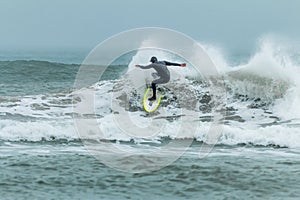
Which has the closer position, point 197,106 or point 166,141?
point 166,141

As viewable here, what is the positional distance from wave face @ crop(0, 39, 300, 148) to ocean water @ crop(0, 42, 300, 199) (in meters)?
0.04

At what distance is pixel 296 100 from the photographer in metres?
18.8

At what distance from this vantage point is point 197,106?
19484mm

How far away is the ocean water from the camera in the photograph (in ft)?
31.3

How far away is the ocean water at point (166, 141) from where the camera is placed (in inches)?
376

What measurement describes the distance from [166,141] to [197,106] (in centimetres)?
512

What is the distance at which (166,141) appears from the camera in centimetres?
1462

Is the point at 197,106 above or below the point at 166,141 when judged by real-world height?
above

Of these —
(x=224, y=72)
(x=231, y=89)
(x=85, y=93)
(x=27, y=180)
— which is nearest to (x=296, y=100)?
(x=231, y=89)

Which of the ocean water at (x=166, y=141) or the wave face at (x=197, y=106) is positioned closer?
the ocean water at (x=166, y=141)

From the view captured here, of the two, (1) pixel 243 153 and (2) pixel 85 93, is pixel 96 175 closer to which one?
(1) pixel 243 153

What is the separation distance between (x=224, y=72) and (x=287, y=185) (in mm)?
12993

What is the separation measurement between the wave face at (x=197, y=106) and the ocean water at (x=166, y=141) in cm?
4

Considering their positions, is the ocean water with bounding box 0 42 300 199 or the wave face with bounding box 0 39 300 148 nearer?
the ocean water with bounding box 0 42 300 199
